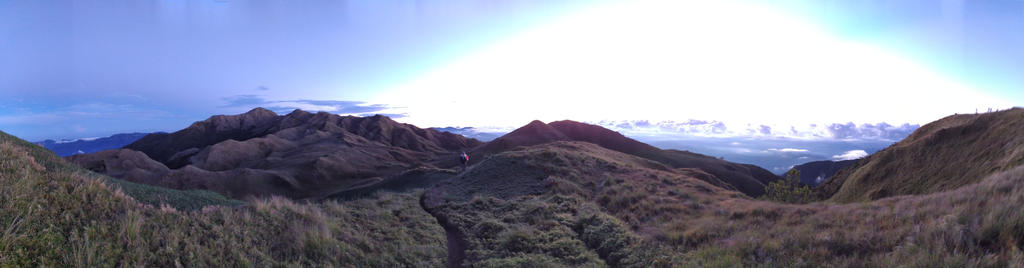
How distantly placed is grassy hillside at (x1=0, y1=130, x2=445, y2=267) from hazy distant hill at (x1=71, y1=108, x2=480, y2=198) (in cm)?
4040

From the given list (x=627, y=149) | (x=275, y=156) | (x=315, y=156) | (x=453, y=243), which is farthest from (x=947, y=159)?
(x=275, y=156)

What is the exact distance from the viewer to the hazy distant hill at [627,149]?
169 feet

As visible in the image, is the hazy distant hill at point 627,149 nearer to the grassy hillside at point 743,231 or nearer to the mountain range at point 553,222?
the mountain range at point 553,222

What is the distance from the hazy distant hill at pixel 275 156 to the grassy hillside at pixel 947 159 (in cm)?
4619

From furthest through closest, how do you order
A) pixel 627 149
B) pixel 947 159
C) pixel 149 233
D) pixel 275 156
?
pixel 627 149
pixel 275 156
pixel 947 159
pixel 149 233

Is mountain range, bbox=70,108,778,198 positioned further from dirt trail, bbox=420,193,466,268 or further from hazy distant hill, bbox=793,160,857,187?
hazy distant hill, bbox=793,160,857,187

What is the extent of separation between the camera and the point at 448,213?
14312mm

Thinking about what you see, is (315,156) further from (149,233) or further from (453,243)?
(149,233)

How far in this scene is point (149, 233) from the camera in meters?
5.36

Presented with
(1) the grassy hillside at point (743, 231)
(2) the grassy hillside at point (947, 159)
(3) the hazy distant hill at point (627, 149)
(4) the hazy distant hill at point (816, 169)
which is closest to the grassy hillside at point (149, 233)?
(1) the grassy hillside at point (743, 231)

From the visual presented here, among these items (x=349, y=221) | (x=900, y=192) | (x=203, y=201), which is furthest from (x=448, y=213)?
(x=900, y=192)

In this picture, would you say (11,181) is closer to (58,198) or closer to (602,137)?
(58,198)

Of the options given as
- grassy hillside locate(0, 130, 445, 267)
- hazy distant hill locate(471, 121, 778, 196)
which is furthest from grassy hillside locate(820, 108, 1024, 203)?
hazy distant hill locate(471, 121, 778, 196)

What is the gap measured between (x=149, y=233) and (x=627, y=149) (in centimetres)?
7464
